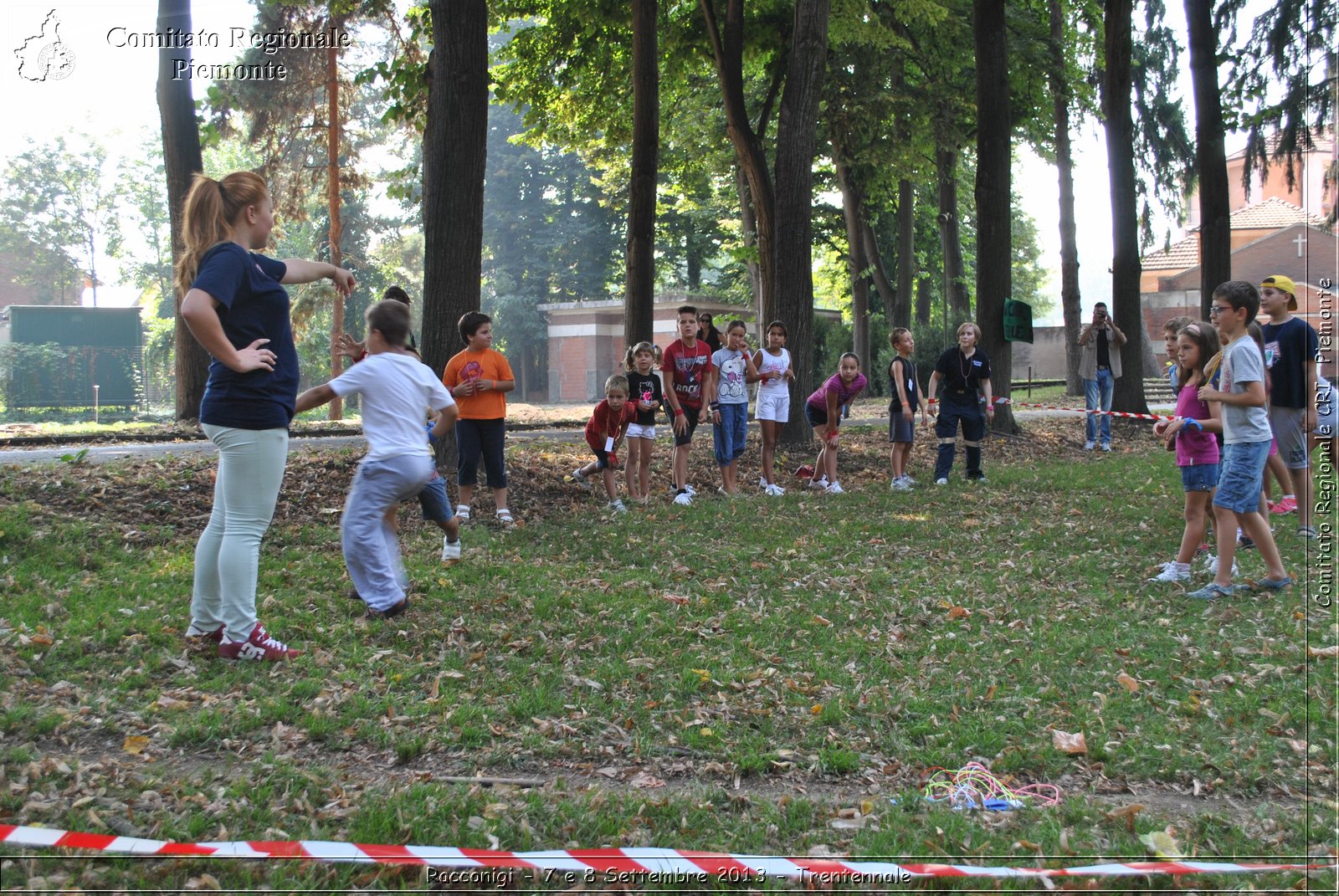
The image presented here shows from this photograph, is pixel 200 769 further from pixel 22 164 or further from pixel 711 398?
pixel 22 164

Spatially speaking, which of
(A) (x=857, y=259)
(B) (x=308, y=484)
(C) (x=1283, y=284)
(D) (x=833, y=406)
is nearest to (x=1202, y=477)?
(C) (x=1283, y=284)

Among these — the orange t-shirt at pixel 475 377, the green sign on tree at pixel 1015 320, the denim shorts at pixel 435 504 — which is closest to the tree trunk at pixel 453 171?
the orange t-shirt at pixel 475 377

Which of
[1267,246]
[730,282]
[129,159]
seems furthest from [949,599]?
[129,159]

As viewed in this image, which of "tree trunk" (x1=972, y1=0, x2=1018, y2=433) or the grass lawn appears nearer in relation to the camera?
the grass lawn

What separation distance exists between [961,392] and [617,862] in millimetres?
11058

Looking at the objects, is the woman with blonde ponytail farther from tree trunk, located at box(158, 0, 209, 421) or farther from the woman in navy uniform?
tree trunk, located at box(158, 0, 209, 421)

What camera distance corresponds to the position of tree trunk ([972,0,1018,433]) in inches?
696

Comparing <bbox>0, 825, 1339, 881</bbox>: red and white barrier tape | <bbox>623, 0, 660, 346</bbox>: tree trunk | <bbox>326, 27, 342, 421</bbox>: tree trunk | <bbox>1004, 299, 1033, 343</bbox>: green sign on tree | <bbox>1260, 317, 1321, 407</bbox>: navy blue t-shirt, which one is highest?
<bbox>326, 27, 342, 421</bbox>: tree trunk

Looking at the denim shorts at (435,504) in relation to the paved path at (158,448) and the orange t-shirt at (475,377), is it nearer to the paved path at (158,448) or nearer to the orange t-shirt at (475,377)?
the orange t-shirt at (475,377)

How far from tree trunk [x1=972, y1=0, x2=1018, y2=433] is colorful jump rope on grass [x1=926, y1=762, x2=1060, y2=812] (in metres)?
14.2

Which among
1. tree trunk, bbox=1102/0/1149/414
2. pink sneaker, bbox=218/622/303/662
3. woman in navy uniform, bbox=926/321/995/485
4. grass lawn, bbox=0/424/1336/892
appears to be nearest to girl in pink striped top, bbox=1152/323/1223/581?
grass lawn, bbox=0/424/1336/892

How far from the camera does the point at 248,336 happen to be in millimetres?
5445

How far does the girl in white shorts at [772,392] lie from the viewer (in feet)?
42.6

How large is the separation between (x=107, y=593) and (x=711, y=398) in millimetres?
7073
